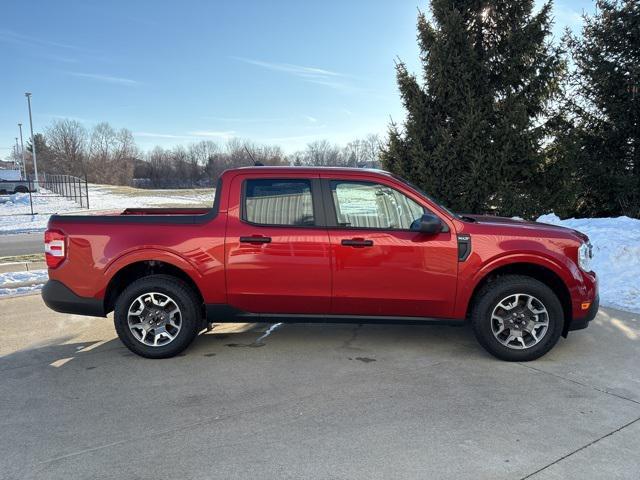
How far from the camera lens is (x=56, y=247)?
4.36m

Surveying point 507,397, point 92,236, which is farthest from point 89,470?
point 507,397

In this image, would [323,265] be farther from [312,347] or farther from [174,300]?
[174,300]

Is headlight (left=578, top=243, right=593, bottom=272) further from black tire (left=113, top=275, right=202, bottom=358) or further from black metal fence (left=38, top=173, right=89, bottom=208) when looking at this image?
black metal fence (left=38, top=173, right=89, bottom=208)

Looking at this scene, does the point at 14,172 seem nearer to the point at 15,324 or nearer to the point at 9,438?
the point at 15,324

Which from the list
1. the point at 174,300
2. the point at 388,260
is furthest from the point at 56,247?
the point at 388,260

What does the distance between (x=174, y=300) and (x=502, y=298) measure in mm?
3142

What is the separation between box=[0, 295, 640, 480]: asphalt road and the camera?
2729mm

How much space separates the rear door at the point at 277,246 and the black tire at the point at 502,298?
1.47m

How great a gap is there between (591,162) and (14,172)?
53823mm

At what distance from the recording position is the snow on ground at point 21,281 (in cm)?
686

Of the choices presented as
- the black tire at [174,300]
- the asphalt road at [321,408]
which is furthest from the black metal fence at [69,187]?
the asphalt road at [321,408]

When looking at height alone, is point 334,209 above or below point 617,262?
above

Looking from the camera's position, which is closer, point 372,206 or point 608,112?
point 372,206

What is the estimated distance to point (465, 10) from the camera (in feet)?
37.1
